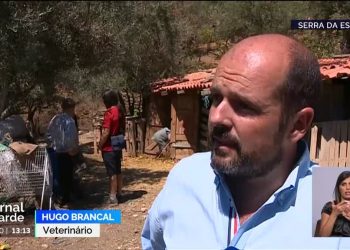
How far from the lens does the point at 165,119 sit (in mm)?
13555

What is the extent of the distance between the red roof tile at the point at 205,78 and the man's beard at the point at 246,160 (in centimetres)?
500

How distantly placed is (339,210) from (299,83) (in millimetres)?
330

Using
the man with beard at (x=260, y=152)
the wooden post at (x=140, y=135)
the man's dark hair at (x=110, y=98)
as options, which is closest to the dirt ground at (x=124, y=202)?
the wooden post at (x=140, y=135)

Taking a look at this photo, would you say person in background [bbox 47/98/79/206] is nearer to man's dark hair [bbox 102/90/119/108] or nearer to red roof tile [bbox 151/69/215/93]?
man's dark hair [bbox 102/90/119/108]

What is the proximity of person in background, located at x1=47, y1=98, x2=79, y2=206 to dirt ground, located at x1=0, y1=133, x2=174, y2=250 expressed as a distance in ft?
1.11

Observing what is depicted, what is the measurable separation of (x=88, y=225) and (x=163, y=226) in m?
3.70

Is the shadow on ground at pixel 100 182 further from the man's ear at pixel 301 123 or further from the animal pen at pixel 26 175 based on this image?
the man's ear at pixel 301 123

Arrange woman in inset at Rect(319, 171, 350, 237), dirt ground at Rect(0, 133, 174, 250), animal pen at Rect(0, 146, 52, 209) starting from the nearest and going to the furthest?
1. woman in inset at Rect(319, 171, 350, 237)
2. dirt ground at Rect(0, 133, 174, 250)
3. animal pen at Rect(0, 146, 52, 209)

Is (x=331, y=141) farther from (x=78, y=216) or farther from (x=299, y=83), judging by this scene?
(x=299, y=83)

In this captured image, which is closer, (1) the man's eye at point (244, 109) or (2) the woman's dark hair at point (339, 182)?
(2) the woman's dark hair at point (339, 182)

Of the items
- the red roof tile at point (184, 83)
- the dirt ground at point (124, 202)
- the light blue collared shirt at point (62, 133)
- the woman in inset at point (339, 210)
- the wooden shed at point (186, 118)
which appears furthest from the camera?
the wooden shed at point (186, 118)

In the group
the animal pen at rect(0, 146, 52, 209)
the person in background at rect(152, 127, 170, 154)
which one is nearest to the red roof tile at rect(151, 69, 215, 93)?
the person in background at rect(152, 127, 170, 154)

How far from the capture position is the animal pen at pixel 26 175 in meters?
5.66

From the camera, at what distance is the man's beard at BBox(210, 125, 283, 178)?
1236mm
